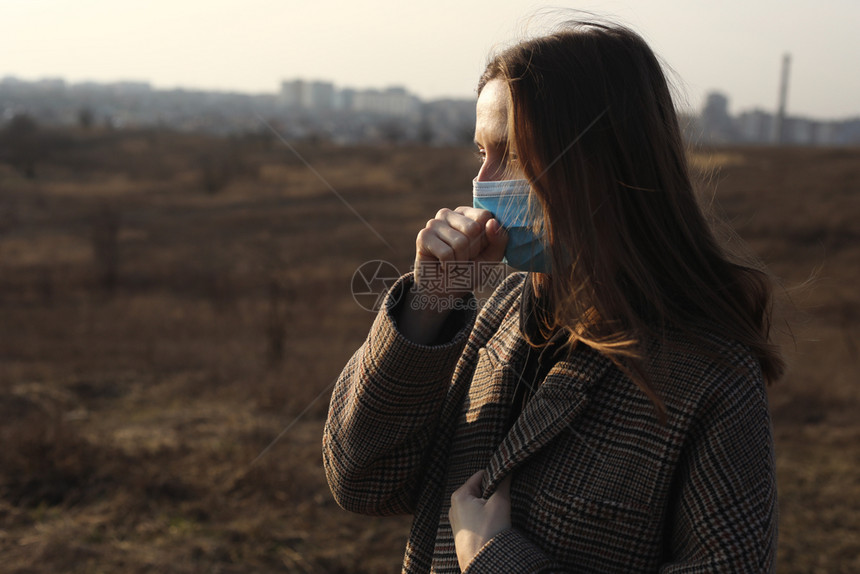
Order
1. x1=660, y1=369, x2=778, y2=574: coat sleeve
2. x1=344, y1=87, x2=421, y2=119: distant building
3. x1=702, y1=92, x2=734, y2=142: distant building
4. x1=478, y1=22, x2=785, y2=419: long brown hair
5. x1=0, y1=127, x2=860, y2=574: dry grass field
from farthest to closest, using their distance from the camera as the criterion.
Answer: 1. x1=344, y1=87, x2=421, y2=119: distant building
2. x1=0, y1=127, x2=860, y2=574: dry grass field
3. x1=702, y1=92, x2=734, y2=142: distant building
4. x1=478, y1=22, x2=785, y2=419: long brown hair
5. x1=660, y1=369, x2=778, y2=574: coat sleeve

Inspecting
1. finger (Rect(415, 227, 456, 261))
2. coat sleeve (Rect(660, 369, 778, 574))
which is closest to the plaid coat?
coat sleeve (Rect(660, 369, 778, 574))

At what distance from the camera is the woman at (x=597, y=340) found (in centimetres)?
132

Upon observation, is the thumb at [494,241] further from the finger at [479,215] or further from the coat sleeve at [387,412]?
the coat sleeve at [387,412]

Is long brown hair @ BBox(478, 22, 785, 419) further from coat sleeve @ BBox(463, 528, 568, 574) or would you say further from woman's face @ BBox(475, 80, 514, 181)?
coat sleeve @ BBox(463, 528, 568, 574)

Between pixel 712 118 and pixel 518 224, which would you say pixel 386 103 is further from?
pixel 518 224

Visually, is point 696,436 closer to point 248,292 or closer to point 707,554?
point 707,554

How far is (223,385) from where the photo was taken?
23.6 feet

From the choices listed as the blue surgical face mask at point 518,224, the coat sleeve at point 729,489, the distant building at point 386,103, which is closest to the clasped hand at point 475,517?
the coat sleeve at point 729,489

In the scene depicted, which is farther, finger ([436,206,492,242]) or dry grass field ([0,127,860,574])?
dry grass field ([0,127,860,574])

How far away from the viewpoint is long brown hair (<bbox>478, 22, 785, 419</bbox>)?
1393 mm

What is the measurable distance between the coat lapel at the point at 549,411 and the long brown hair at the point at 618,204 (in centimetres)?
7

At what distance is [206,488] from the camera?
14.6ft

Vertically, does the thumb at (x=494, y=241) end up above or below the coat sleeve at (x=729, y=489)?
above

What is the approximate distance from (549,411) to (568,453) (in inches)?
3.5
